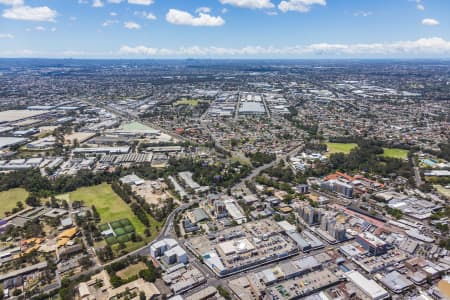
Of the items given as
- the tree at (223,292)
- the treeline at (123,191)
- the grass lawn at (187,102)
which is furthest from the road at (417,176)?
the grass lawn at (187,102)

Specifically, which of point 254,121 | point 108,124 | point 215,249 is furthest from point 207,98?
point 215,249

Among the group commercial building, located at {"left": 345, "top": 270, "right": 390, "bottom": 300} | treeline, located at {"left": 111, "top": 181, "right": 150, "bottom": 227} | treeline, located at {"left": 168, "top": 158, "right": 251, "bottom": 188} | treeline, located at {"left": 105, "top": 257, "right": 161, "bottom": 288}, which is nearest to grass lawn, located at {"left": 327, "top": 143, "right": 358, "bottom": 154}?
treeline, located at {"left": 168, "top": 158, "right": 251, "bottom": 188}

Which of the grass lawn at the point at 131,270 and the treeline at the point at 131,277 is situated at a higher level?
the treeline at the point at 131,277

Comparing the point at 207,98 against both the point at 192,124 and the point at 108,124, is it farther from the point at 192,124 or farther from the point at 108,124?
the point at 108,124

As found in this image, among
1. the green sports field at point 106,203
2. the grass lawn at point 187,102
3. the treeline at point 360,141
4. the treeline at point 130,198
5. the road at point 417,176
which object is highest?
the grass lawn at point 187,102

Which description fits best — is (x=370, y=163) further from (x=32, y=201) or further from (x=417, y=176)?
(x=32, y=201)

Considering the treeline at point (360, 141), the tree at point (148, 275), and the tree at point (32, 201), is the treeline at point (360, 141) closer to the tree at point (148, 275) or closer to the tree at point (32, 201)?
the tree at point (148, 275)
